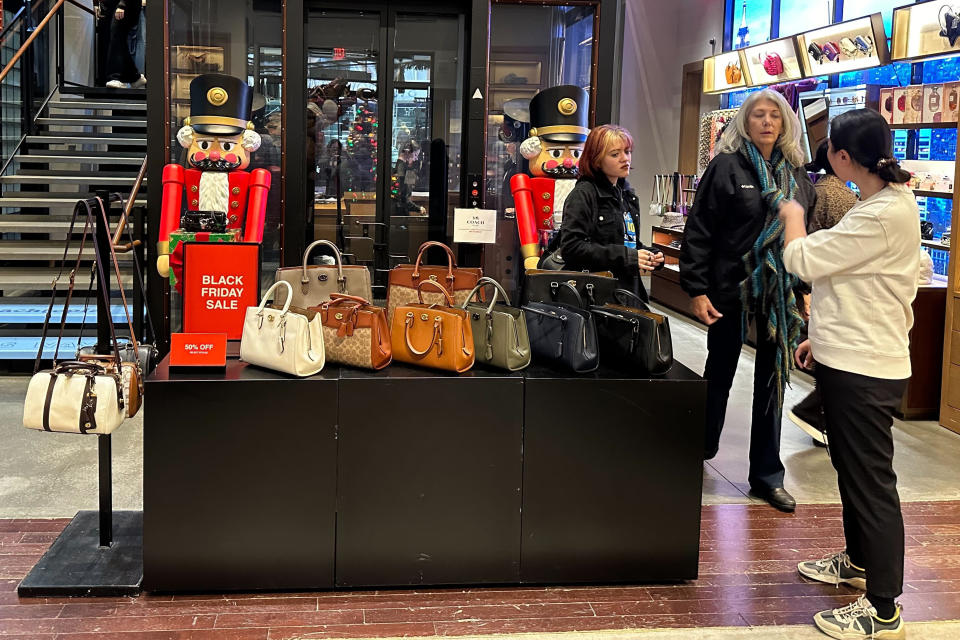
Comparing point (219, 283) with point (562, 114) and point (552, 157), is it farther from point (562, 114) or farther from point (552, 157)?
point (562, 114)

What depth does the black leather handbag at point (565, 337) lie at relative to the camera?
320cm

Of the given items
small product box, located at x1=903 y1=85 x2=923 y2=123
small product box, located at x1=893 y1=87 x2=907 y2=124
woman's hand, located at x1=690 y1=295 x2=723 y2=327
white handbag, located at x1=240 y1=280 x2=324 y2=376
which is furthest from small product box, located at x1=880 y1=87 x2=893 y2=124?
white handbag, located at x1=240 y1=280 x2=324 y2=376

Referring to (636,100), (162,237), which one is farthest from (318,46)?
(636,100)

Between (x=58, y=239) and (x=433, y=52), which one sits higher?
(x=433, y=52)

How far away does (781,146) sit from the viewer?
13.2ft

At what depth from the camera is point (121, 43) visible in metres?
9.90

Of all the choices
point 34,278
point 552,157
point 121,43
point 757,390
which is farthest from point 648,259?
point 121,43

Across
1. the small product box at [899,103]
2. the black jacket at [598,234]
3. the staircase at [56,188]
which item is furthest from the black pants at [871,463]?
the staircase at [56,188]

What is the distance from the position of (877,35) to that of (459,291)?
4790 mm

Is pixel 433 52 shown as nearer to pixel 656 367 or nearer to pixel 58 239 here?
pixel 58 239

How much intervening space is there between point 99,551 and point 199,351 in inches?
33.0

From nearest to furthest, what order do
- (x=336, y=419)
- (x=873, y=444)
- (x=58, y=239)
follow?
(x=873, y=444), (x=336, y=419), (x=58, y=239)

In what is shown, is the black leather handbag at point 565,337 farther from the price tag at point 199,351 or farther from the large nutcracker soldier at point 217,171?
the large nutcracker soldier at point 217,171

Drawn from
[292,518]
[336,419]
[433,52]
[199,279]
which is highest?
[433,52]
